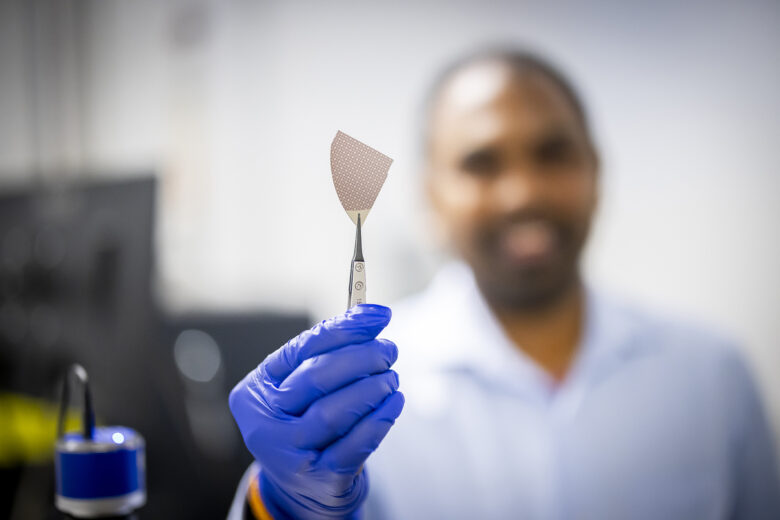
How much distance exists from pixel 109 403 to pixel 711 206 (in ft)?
4.20

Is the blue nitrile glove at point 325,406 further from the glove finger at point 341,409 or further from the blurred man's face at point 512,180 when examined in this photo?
the blurred man's face at point 512,180

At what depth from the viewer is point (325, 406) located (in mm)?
604

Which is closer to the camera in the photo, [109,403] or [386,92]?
[109,403]

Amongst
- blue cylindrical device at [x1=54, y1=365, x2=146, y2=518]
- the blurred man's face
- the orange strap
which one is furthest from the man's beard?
blue cylindrical device at [x1=54, y1=365, x2=146, y2=518]

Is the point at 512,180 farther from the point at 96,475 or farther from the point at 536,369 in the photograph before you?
the point at 96,475

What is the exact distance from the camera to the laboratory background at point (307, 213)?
114cm

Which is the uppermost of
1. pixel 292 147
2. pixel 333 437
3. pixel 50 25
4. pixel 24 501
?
pixel 50 25

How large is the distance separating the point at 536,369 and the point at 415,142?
589 millimetres

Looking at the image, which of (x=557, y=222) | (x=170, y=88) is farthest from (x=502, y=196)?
(x=170, y=88)

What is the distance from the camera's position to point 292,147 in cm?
158

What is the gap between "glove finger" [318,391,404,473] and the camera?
0.60m

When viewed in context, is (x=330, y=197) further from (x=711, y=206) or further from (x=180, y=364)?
(x=711, y=206)

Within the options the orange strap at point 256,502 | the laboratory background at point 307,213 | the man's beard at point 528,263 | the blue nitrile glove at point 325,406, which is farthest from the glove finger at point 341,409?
the man's beard at point 528,263

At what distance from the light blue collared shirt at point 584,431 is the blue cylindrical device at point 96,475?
0.60m
